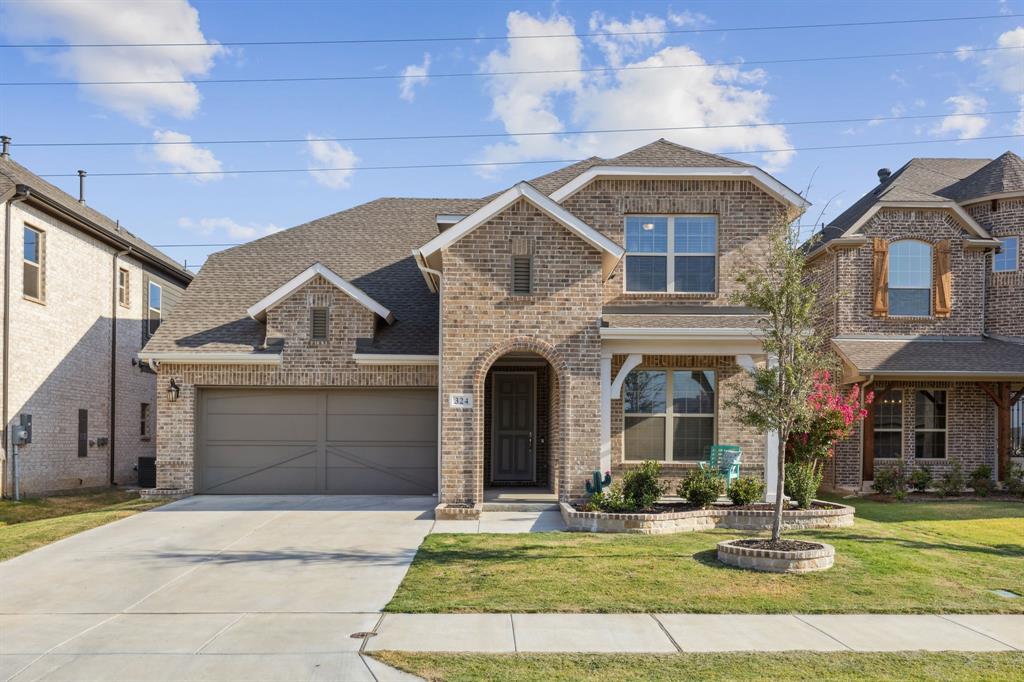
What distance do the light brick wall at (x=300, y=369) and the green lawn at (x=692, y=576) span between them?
5366 millimetres

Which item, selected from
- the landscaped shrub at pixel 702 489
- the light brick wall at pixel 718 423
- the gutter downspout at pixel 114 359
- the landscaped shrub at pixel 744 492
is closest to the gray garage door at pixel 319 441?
the light brick wall at pixel 718 423

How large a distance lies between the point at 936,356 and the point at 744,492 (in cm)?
769

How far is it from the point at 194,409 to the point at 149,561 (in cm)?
622

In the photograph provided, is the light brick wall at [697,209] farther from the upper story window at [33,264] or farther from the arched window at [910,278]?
the upper story window at [33,264]

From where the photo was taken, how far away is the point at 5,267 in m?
16.3

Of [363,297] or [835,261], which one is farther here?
[835,261]

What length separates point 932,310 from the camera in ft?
61.2

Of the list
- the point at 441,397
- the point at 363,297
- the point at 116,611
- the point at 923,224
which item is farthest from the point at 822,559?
the point at 923,224

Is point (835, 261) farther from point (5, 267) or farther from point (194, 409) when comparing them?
point (5, 267)

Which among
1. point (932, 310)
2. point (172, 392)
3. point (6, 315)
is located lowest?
point (172, 392)

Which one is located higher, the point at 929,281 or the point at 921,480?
the point at 929,281

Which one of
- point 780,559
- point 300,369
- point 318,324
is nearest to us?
point 780,559

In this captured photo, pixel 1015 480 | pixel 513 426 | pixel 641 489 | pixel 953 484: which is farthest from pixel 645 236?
pixel 1015 480

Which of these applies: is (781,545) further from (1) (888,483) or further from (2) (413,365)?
(1) (888,483)
